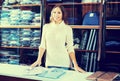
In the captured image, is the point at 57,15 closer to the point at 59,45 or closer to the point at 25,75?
the point at 59,45

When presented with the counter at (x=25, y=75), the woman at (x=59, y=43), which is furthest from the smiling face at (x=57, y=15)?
the counter at (x=25, y=75)

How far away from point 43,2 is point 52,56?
99cm

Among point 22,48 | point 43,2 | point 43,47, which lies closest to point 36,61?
point 43,47

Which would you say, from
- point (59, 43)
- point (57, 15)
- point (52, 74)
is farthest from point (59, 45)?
point (52, 74)

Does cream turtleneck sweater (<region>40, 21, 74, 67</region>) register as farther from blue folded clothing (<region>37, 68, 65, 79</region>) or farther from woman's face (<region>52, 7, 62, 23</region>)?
blue folded clothing (<region>37, 68, 65, 79</region>)

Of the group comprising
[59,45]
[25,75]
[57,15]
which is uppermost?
[57,15]

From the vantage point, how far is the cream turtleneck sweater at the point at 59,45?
10.9 ft

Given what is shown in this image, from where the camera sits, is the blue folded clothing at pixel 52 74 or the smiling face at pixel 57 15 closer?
the blue folded clothing at pixel 52 74

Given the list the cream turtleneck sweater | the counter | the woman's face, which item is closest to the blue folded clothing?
the counter

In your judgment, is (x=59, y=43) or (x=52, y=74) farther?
(x=59, y=43)

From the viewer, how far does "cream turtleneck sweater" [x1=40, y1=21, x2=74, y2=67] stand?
332 centimetres

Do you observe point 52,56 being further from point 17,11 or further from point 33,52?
point 17,11

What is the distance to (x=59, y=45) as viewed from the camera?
3.34m

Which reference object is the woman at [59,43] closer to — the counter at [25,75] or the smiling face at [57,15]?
the smiling face at [57,15]
